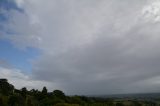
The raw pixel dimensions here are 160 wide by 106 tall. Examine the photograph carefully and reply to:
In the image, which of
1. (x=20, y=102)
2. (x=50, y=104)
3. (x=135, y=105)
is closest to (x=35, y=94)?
(x=50, y=104)

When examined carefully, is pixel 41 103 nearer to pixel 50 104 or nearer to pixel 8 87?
pixel 50 104

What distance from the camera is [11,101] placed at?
112812 mm

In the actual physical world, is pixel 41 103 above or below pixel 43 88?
below

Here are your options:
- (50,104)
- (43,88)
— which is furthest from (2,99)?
(43,88)

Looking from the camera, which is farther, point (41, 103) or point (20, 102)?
point (41, 103)

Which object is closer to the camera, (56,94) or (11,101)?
(11,101)

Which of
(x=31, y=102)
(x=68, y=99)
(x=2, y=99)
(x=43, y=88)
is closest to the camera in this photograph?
(x=2, y=99)

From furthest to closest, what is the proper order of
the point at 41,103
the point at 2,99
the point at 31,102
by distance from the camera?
the point at 41,103 < the point at 31,102 < the point at 2,99

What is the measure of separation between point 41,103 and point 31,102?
10.8 metres

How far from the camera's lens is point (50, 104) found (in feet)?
417

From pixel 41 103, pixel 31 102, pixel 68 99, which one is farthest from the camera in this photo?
pixel 68 99

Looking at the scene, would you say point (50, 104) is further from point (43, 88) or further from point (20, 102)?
point (43, 88)

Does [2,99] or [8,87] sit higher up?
[8,87]

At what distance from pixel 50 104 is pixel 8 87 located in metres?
38.5
